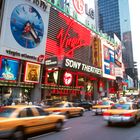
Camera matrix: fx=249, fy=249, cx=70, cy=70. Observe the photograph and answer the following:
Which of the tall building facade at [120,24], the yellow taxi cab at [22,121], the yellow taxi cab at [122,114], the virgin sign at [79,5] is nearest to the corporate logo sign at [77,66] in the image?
the virgin sign at [79,5]

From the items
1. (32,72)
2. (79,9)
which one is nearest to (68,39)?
(32,72)

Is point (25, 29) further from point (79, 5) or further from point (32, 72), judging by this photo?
point (79, 5)

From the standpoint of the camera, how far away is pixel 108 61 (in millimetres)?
58000

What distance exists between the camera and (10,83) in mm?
31219

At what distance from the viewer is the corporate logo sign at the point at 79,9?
43.8 m

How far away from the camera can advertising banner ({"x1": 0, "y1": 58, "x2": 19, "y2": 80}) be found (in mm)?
29469

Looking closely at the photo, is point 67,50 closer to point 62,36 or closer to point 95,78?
point 62,36

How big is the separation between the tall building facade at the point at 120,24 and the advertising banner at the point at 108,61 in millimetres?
86769

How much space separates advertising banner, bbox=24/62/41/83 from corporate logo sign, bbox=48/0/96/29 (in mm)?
11279

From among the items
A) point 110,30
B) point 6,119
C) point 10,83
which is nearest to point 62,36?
point 10,83

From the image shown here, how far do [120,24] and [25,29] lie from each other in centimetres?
11928

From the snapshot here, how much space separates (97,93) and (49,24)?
22.7 m

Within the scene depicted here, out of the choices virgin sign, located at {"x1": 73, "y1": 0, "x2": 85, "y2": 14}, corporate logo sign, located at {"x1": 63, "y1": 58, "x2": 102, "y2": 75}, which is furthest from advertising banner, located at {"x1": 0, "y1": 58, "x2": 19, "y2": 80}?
virgin sign, located at {"x1": 73, "y1": 0, "x2": 85, "y2": 14}

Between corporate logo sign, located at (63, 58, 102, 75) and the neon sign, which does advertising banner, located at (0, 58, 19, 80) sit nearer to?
corporate logo sign, located at (63, 58, 102, 75)
